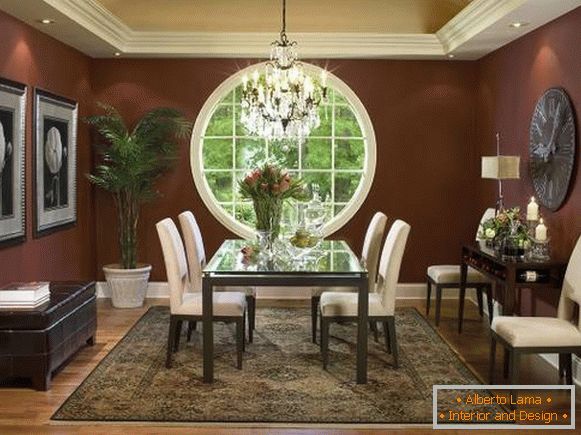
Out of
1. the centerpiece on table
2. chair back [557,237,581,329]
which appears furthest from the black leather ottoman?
chair back [557,237,581,329]

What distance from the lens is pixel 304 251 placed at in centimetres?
515

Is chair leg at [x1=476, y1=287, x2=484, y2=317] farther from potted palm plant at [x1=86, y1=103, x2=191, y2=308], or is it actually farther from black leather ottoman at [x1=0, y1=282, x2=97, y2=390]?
black leather ottoman at [x1=0, y1=282, x2=97, y2=390]

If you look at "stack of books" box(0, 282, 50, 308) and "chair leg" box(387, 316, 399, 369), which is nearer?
"stack of books" box(0, 282, 50, 308)

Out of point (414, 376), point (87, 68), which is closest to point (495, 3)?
point (414, 376)

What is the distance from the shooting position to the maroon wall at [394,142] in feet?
24.3

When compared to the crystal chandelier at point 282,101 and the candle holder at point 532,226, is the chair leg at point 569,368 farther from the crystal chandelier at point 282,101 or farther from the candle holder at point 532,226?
the crystal chandelier at point 282,101

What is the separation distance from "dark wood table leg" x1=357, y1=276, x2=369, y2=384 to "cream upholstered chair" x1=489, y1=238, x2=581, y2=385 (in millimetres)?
745

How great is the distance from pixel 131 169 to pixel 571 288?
4081mm

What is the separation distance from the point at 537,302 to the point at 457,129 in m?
2.43

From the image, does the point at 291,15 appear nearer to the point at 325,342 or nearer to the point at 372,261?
the point at 372,261

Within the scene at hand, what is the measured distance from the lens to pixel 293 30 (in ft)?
23.6

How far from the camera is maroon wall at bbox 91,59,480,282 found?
7402 millimetres

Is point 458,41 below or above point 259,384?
above

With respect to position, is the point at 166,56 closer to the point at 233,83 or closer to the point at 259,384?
the point at 233,83
